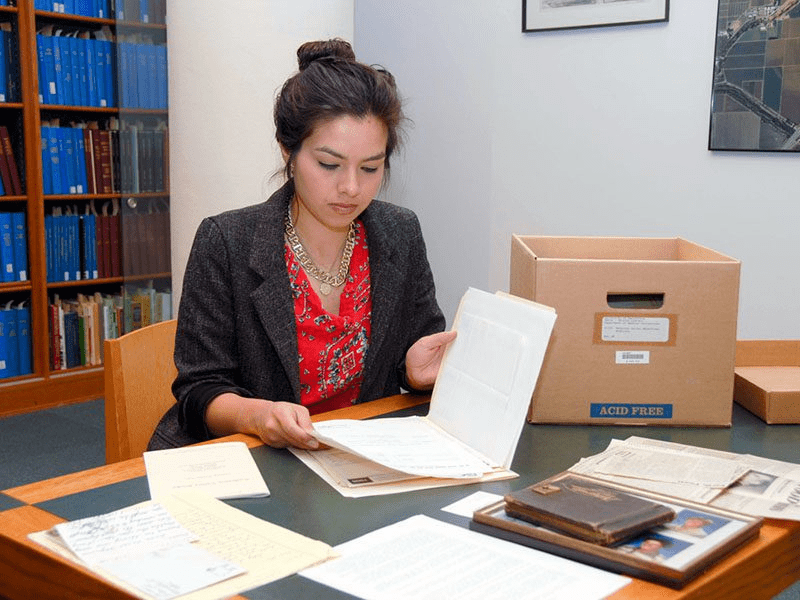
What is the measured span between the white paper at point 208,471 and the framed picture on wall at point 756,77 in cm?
192

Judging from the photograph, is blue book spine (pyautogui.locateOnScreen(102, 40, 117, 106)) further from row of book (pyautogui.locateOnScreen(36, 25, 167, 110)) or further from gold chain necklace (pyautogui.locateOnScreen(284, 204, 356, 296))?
gold chain necklace (pyautogui.locateOnScreen(284, 204, 356, 296))

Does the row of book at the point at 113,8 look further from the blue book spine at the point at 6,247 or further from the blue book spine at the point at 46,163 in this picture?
the blue book spine at the point at 6,247

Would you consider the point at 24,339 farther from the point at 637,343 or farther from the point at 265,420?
the point at 637,343

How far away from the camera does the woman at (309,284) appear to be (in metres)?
1.53

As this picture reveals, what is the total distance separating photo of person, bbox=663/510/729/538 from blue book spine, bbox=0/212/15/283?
11.2 ft

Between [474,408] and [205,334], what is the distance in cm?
51

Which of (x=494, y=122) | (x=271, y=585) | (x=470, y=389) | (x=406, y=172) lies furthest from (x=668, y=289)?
(x=406, y=172)

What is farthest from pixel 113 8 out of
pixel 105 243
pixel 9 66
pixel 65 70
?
pixel 105 243

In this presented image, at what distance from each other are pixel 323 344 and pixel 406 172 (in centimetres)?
188

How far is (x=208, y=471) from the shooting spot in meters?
1.15

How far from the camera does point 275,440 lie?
1.26 metres

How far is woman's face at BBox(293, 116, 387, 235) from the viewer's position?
1.55 metres

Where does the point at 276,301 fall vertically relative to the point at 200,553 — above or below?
above

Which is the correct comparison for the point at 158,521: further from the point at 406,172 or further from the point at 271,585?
the point at 406,172
